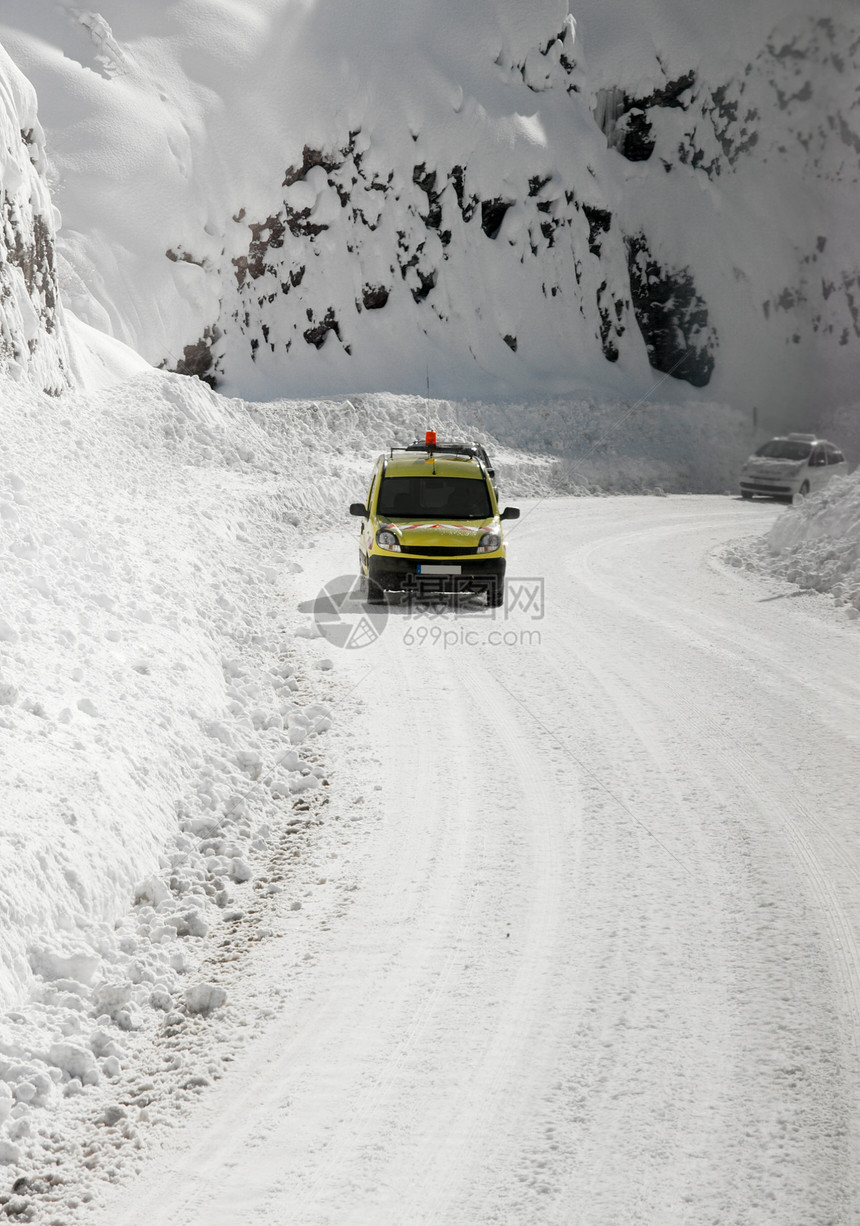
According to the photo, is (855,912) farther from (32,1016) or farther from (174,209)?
(174,209)

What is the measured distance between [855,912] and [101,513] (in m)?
10.3

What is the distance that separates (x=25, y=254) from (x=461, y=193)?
24.7 meters

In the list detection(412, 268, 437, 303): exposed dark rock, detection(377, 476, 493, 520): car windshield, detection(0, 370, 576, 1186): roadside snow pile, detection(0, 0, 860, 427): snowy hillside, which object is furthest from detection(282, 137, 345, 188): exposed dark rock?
detection(377, 476, 493, 520): car windshield

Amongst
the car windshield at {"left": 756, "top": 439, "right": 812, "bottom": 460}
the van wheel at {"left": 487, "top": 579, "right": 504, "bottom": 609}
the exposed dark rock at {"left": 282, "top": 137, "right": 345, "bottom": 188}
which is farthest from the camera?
the exposed dark rock at {"left": 282, "top": 137, "right": 345, "bottom": 188}

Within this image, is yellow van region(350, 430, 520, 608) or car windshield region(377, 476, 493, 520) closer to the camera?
yellow van region(350, 430, 520, 608)

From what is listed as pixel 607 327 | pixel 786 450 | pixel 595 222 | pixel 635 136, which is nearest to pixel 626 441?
pixel 786 450

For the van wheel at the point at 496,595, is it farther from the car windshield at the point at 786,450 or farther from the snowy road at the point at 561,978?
the car windshield at the point at 786,450

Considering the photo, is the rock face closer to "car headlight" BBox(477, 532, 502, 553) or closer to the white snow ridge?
the white snow ridge

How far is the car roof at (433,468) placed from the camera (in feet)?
42.3

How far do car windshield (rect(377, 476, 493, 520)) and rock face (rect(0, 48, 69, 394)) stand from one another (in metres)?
9.09

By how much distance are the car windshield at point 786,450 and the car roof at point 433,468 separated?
15.1m

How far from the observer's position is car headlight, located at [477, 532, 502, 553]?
39.5 ft

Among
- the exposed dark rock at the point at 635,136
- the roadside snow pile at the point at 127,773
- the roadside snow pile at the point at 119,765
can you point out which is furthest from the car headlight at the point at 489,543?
the exposed dark rock at the point at 635,136

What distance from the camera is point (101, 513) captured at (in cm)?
→ 1239
